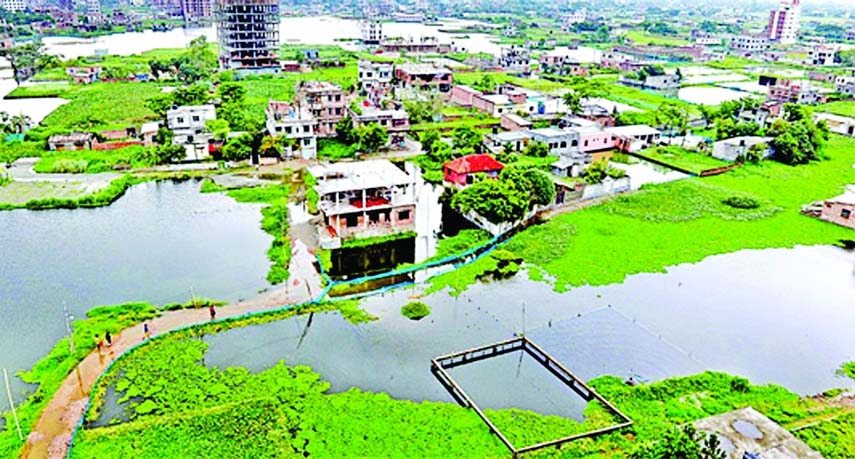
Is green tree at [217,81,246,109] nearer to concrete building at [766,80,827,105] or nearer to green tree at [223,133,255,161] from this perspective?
green tree at [223,133,255,161]

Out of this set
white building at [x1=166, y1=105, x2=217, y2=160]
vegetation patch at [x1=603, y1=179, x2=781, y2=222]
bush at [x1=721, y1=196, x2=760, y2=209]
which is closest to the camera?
vegetation patch at [x1=603, y1=179, x2=781, y2=222]

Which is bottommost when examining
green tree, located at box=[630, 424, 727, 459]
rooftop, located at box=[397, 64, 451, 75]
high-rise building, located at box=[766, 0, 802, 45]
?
green tree, located at box=[630, 424, 727, 459]

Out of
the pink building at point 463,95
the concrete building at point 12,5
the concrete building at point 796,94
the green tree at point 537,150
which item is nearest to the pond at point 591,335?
the green tree at point 537,150

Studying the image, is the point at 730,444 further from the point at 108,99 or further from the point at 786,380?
the point at 108,99

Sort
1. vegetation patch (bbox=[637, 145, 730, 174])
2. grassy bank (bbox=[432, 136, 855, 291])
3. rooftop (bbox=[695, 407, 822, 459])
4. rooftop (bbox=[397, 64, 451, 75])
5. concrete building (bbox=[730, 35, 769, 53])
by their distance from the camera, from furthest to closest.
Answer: concrete building (bbox=[730, 35, 769, 53]) → rooftop (bbox=[397, 64, 451, 75]) → vegetation patch (bbox=[637, 145, 730, 174]) → grassy bank (bbox=[432, 136, 855, 291]) → rooftop (bbox=[695, 407, 822, 459])

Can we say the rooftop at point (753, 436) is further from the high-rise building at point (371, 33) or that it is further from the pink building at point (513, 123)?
the high-rise building at point (371, 33)

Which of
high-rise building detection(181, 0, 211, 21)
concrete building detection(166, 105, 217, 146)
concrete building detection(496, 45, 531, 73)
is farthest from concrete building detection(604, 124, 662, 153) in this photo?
high-rise building detection(181, 0, 211, 21)
